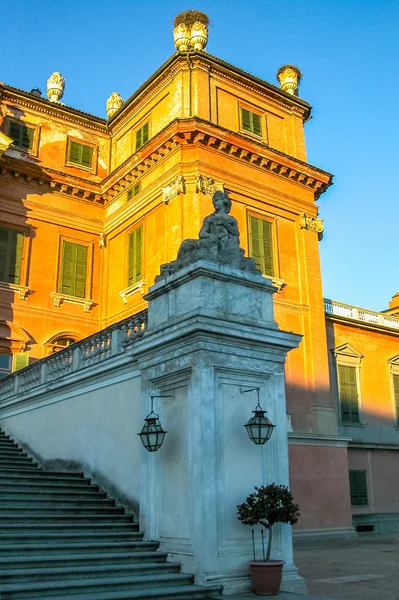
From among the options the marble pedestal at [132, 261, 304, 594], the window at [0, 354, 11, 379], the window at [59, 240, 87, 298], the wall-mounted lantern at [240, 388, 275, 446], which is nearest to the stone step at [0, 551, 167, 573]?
the marble pedestal at [132, 261, 304, 594]

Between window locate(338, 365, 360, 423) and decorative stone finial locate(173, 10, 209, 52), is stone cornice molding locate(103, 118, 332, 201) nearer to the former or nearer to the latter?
decorative stone finial locate(173, 10, 209, 52)

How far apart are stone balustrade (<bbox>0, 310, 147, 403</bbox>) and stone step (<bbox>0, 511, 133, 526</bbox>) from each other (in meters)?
2.77

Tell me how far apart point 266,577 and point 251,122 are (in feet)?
59.9

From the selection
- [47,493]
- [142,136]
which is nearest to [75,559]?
[47,493]

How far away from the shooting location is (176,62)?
22.2 m

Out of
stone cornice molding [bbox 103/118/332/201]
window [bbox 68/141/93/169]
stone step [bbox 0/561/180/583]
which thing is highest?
window [bbox 68/141/93/169]

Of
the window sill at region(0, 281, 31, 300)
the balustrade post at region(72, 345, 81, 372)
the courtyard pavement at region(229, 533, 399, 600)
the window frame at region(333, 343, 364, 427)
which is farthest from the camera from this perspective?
the window frame at region(333, 343, 364, 427)

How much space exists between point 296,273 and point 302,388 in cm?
411

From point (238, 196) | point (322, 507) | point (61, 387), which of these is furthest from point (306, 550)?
point (238, 196)

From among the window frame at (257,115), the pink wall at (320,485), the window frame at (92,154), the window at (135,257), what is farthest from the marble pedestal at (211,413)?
the window frame at (92,154)

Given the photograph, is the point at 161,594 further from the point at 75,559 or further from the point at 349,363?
the point at 349,363

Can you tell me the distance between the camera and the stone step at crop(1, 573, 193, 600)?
7.22 metres

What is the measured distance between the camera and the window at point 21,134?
23078 mm

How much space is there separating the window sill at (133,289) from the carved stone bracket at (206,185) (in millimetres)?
3538
